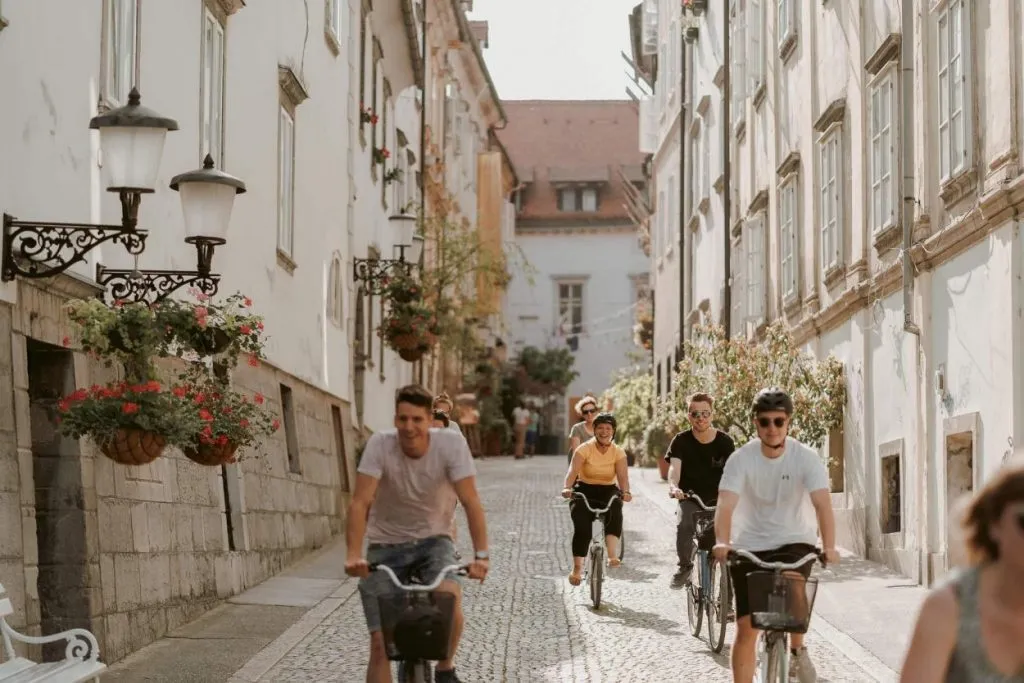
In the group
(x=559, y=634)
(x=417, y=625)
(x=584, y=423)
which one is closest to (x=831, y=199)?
(x=584, y=423)

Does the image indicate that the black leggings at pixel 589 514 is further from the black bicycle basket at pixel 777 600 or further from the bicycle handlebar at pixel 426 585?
the bicycle handlebar at pixel 426 585

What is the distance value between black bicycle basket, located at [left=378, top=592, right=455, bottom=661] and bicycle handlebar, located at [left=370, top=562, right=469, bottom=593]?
0.19 feet

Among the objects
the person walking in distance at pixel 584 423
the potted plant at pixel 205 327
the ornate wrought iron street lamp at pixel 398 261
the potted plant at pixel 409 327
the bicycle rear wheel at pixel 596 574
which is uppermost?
the ornate wrought iron street lamp at pixel 398 261

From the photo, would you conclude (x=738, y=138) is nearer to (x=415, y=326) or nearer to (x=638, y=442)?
(x=415, y=326)

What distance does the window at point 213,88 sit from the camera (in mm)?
16938

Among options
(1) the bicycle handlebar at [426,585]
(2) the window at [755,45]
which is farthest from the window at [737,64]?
(1) the bicycle handlebar at [426,585]

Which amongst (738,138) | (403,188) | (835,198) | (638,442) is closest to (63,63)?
(835,198)

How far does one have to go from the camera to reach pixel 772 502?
30.5 feet

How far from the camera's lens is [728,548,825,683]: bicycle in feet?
28.4

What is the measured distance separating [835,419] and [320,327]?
6.87 metres

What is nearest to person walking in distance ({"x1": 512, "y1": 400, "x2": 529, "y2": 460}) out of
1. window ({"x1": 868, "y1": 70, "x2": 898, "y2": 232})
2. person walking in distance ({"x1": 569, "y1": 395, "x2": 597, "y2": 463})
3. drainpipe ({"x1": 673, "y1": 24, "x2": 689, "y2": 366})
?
drainpipe ({"x1": 673, "y1": 24, "x2": 689, "y2": 366})

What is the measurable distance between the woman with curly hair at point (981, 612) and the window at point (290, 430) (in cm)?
1811

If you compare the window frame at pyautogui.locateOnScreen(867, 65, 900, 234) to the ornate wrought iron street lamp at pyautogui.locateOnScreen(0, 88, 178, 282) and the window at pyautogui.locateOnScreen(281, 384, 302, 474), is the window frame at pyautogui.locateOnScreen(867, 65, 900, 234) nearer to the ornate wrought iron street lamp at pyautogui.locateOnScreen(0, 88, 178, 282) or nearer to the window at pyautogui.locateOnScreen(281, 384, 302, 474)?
the window at pyautogui.locateOnScreen(281, 384, 302, 474)

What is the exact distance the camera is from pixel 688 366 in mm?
23422
